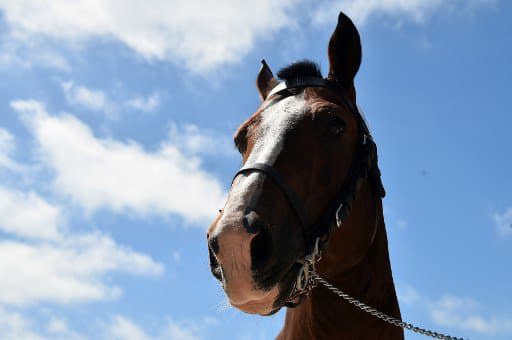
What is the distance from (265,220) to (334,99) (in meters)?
1.60

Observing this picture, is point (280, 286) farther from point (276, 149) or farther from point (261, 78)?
point (261, 78)

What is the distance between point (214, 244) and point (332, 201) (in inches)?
45.6

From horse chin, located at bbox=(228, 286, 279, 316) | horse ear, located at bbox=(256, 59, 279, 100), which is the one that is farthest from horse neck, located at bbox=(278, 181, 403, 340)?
horse ear, located at bbox=(256, 59, 279, 100)

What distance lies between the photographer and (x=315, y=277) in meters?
4.50

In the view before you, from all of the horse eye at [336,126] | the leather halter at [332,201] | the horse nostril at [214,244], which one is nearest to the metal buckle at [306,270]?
the leather halter at [332,201]

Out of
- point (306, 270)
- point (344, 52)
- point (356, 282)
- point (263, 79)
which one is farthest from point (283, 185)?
point (263, 79)

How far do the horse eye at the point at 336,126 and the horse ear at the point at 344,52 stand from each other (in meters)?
0.75

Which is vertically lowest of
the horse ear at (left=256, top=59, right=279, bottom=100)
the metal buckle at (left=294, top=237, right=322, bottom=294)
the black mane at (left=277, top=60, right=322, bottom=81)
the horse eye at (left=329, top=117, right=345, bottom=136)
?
the metal buckle at (left=294, top=237, right=322, bottom=294)

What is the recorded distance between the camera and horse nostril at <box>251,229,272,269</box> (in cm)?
380

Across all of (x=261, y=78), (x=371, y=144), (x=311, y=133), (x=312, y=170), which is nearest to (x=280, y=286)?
(x=312, y=170)

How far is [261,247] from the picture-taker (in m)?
3.85

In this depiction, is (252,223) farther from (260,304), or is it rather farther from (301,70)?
(301,70)

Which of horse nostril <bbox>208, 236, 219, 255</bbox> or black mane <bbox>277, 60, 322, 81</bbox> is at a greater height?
black mane <bbox>277, 60, 322, 81</bbox>

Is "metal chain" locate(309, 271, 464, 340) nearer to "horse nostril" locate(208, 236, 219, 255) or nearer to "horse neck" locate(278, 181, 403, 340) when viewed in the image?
"horse neck" locate(278, 181, 403, 340)
